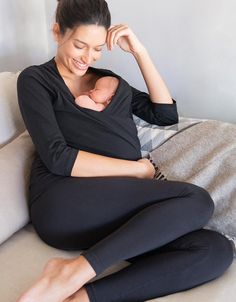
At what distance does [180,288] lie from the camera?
41.3 inches

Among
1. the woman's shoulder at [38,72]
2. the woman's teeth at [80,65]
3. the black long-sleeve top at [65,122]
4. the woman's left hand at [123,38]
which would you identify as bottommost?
the black long-sleeve top at [65,122]

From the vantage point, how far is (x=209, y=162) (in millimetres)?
1368

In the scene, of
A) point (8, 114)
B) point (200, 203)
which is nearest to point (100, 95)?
point (8, 114)

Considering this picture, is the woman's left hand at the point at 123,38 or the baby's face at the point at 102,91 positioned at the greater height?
the woman's left hand at the point at 123,38

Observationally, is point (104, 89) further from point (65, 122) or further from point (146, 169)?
point (146, 169)

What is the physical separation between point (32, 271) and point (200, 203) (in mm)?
477

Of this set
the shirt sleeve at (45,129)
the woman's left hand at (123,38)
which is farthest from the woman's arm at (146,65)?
the shirt sleeve at (45,129)

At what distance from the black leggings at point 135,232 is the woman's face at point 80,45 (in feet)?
1.13

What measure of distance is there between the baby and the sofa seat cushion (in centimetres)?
42

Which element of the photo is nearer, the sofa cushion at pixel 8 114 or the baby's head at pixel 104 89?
the baby's head at pixel 104 89

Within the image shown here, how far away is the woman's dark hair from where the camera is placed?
3.88ft

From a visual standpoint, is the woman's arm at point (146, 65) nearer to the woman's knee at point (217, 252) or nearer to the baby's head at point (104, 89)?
the baby's head at point (104, 89)

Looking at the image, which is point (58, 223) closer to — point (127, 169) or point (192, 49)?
point (127, 169)

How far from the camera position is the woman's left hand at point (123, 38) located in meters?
1.29
